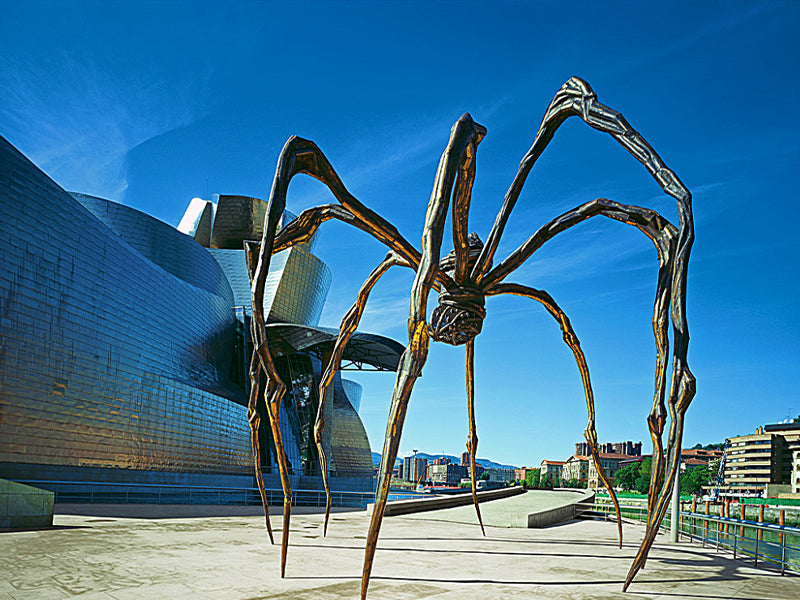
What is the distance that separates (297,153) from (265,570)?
4.69m

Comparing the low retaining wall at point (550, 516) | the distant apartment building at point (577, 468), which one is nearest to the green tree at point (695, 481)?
the distant apartment building at point (577, 468)

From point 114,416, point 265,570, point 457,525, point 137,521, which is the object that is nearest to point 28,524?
point 137,521

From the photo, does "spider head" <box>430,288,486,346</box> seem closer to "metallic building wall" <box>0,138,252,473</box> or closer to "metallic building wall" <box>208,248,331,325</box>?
"metallic building wall" <box>0,138,252,473</box>

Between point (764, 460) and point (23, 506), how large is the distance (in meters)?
118

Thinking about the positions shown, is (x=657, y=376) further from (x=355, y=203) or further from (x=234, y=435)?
(x=234, y=435)

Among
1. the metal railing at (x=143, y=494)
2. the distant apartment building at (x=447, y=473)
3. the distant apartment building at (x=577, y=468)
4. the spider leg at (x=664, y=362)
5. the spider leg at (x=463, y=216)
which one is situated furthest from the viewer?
the distant apartment building at (x=447, y=473)

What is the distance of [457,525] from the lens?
14.4m

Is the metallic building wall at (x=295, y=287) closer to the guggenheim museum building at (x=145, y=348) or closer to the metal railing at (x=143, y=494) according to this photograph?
the guggenheim museum building at (x=145, y=348)

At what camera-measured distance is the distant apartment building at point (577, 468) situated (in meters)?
135

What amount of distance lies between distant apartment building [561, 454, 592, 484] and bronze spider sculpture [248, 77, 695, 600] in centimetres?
13060

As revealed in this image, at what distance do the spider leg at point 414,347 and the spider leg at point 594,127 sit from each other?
81.6 inches

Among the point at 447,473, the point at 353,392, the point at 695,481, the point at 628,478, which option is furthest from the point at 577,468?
the point at 353,392

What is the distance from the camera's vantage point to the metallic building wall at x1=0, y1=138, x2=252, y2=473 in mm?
22266

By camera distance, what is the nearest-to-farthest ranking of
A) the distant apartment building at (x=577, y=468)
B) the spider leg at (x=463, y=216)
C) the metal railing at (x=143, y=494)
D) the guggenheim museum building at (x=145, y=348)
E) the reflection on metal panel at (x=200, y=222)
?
the spider leg at (x=463, y=216)
the metal railing at (x=143, y=494)
the guggenheim museum building at (x=145, y=348)
the reflection on metal panel at (x=200, y=222)
the distant apartment building at (x=577, y=468)
